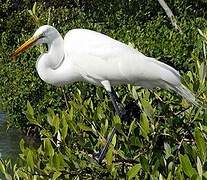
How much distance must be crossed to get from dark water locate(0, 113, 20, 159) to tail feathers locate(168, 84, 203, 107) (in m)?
6.69

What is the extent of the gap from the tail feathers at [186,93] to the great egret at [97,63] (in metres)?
0.03

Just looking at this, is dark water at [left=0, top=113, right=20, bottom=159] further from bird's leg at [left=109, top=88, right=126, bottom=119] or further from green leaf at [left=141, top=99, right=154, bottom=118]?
green leaf at [left=141, top=99, right=154, bottom=118]

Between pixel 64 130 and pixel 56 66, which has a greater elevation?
pixel 56 66

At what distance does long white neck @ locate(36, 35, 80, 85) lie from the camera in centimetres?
529

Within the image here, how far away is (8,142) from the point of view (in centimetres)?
1240

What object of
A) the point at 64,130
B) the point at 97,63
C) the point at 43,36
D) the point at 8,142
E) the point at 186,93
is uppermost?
the point at 43,36

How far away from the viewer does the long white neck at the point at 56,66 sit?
5.29 metres

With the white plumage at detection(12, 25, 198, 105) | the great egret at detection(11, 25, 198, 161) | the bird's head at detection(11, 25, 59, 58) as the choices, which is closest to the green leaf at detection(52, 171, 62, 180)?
the great egret at detection(11, 25, 198, 161)

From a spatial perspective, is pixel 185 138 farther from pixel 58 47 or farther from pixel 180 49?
pixel 180 49

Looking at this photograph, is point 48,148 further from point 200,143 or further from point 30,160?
point 200,143

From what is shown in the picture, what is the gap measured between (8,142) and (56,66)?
A: 282 inches

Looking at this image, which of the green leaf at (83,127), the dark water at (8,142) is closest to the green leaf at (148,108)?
the green leaf at (83,127)

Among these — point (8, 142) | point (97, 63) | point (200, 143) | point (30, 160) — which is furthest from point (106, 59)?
point (8, 142)

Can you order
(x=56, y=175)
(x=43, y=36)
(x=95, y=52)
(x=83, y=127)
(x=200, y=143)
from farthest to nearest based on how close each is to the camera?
1. (x=43, y=36)
2. (x=95, y=52)
3. (x=83, y=127)
4. (x=56, y=175)
5. (x=200, y=143)
